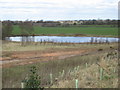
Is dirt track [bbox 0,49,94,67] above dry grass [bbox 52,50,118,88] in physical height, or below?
below

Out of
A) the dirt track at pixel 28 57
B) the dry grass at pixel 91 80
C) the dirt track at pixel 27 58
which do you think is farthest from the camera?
the dirt track at pixel 28 57

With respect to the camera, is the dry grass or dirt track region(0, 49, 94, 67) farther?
dirt track region(0, 49, 94, 67)

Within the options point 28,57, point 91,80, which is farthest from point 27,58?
point 91,80

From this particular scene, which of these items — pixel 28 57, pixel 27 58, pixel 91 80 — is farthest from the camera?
pixel 28 57

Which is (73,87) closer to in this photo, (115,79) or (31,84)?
(115,79)

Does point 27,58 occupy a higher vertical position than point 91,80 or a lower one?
lower

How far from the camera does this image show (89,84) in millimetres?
12258

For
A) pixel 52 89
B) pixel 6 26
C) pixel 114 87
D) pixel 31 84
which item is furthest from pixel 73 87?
pixel 6 26

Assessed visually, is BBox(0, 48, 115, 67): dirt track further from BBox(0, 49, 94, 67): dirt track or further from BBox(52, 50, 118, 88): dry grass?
BBox(52, 50, 118, 88): dry grass

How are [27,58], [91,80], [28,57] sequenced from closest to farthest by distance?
[91,80] < [27,58] < [28,57]

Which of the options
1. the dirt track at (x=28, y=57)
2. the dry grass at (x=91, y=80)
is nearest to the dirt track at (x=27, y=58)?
the dirt track at (x=28, y=57)

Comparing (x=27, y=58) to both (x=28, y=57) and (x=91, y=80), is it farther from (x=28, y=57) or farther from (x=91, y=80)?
(x=91, y=80)

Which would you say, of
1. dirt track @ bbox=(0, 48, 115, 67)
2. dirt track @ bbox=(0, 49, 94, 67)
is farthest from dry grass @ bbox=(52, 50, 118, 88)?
dirt track @ bbox=(0, 48, 115, 67)

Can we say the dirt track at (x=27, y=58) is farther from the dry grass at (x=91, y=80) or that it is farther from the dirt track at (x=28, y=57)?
the dry grass at (x=91, y=80)
